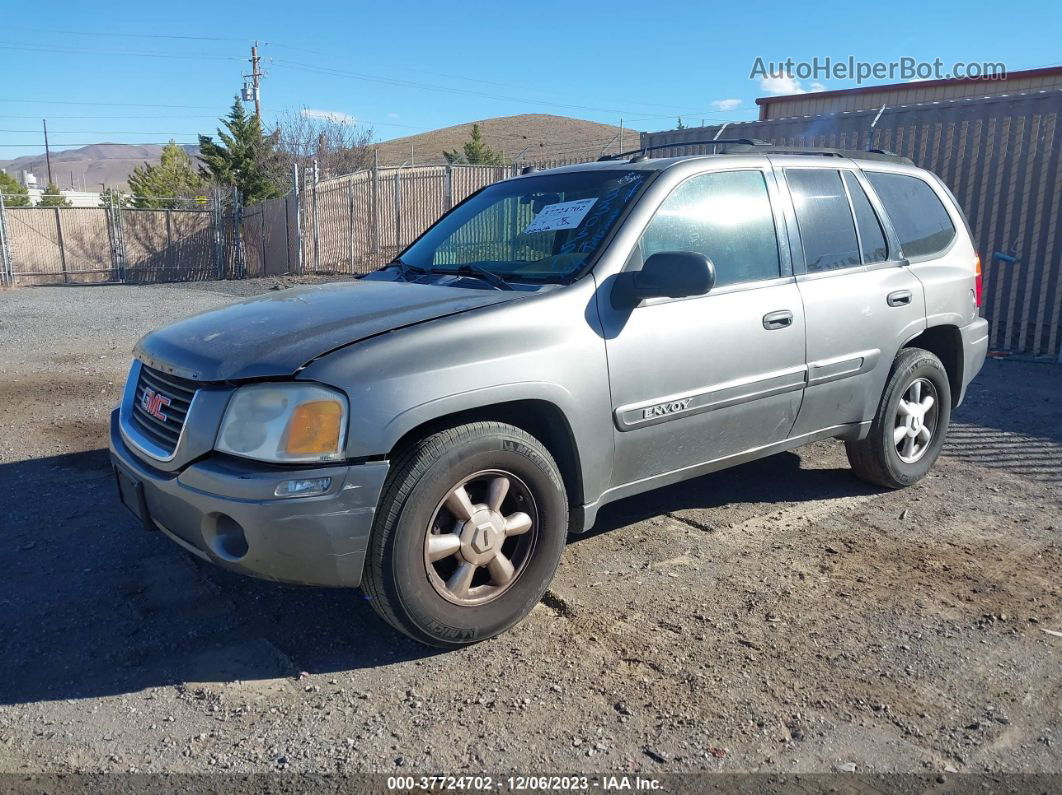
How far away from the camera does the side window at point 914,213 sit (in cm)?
496

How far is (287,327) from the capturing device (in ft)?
10.8

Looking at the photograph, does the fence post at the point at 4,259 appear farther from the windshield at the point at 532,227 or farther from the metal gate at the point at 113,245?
the windshield at the point at 532,227

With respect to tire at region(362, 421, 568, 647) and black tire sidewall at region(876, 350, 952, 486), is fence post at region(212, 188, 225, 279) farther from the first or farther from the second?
tire at region(362, 421, 568, 647)

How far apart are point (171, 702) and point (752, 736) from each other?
194cm

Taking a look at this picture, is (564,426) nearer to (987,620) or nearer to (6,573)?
(987,620)

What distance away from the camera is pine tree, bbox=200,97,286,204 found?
121 feet

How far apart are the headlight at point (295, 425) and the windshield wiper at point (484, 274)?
1.07 meters

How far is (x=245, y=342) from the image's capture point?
318 centimetres

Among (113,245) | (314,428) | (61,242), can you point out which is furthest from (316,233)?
(314,428)

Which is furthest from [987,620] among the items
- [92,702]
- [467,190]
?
[467,190]

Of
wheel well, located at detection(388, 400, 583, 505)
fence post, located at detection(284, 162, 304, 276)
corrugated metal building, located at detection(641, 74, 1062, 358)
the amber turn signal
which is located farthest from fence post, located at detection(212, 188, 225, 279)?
the amber turn signal

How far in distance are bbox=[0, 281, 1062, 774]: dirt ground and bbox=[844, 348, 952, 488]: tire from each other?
0.17 metres

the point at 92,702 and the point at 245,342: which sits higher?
the point at 245,342

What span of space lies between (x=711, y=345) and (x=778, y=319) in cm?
48
